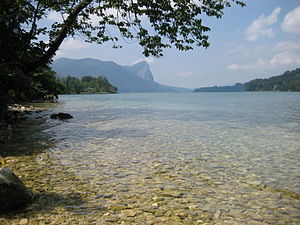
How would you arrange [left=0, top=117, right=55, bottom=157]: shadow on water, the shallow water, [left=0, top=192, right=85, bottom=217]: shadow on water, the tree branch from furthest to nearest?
the tree branch → [left=0, top=117, right=55, bottom=157]: shadow on water → the shallow water → [left=0, top=192, right=85, bottom=217]: shadow on water

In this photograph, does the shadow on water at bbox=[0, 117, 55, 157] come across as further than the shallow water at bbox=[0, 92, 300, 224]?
Yes

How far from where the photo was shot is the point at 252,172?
365 inches

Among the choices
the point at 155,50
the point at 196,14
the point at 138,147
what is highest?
the point at 196,14

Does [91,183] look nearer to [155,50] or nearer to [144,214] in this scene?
[144,214]

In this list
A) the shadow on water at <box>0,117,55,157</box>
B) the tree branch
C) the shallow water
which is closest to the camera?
the shallow water

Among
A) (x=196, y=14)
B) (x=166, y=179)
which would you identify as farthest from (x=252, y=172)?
(x=196, y=14)

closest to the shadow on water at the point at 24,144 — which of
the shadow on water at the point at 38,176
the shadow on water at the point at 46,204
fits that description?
the shadow on water at the point at 38,176

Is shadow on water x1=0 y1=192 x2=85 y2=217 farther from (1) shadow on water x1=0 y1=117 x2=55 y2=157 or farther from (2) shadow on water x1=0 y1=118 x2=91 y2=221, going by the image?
(1) shadow on water x1=0 y1=117 x2=55 y2=157

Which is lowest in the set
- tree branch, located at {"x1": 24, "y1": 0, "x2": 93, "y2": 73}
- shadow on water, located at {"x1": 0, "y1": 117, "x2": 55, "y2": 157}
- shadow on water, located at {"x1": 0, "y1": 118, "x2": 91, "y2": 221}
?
shadow on water, located at {"x1": 0, "y1": 117, "x2": 55, "y2": 157}

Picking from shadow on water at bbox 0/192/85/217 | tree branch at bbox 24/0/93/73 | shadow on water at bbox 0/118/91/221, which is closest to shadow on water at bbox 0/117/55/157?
shadow on water at bbox 0/118/91/221

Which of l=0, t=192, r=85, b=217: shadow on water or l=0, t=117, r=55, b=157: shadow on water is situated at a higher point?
l=0, t=192, r=85, b=217: shadow on water

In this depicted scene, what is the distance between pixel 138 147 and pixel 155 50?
5.36m

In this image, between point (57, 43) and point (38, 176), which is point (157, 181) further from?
point (57, 43)

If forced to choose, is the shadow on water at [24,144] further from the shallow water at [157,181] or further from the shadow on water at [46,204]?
the shadow on water at [46,204]
